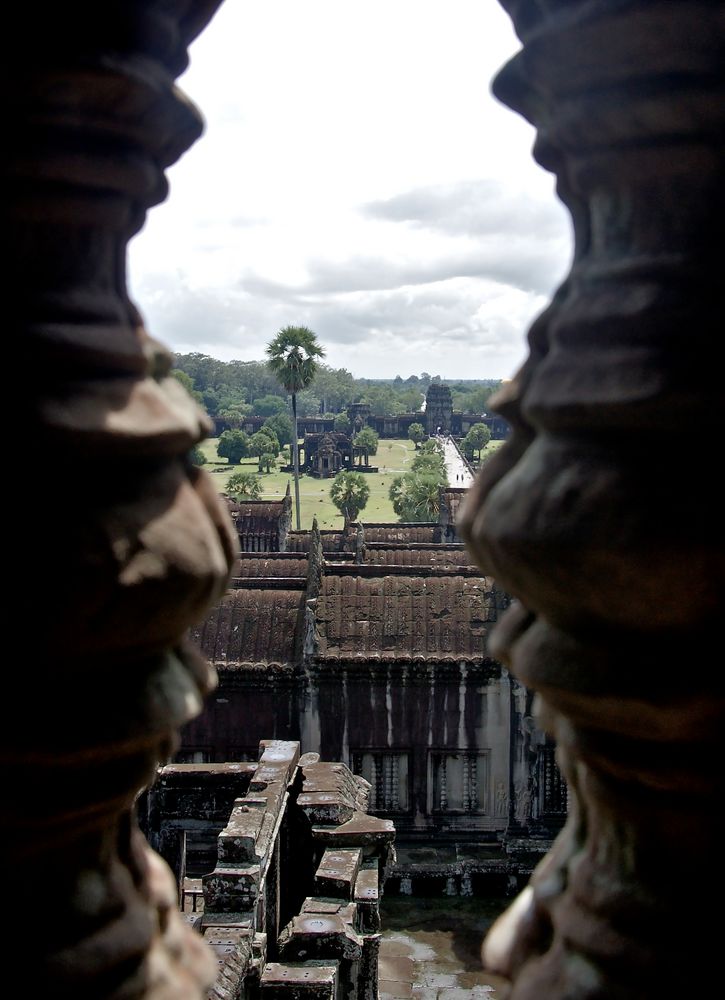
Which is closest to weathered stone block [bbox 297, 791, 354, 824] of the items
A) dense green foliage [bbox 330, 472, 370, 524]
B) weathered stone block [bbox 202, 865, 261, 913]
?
weathered stone block [bbox 202, 865, 261, 913]

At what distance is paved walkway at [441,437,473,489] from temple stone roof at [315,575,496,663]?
47.4 metres

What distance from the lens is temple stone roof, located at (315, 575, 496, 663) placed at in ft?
57.2

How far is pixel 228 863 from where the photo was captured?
8.64 m

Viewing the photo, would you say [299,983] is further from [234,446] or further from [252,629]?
[234,446]

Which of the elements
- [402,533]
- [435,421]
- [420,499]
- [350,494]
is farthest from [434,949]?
[435,421]

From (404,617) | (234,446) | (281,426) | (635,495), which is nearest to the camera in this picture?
(635,495)

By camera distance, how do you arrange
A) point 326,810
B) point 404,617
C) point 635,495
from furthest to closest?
point 404,617 < point 326,810 < point 635,495

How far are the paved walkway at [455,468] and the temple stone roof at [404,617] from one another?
4741 centimetres

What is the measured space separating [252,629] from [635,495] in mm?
17173

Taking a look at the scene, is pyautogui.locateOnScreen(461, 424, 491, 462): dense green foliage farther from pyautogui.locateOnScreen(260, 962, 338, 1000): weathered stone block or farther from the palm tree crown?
pyautogui.locateOnScreen(260, 962, 338, 1000): weathered stone block

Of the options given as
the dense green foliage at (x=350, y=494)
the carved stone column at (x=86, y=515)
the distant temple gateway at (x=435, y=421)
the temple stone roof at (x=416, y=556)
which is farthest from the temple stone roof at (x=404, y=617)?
the distant temple gateway at (x=435, y=421)

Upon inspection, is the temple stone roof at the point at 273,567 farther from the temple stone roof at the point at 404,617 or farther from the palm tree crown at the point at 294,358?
the palm tree crown at the point at 294,358

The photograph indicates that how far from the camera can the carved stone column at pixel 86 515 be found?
1546 millimetres

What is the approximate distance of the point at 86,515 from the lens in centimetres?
157
